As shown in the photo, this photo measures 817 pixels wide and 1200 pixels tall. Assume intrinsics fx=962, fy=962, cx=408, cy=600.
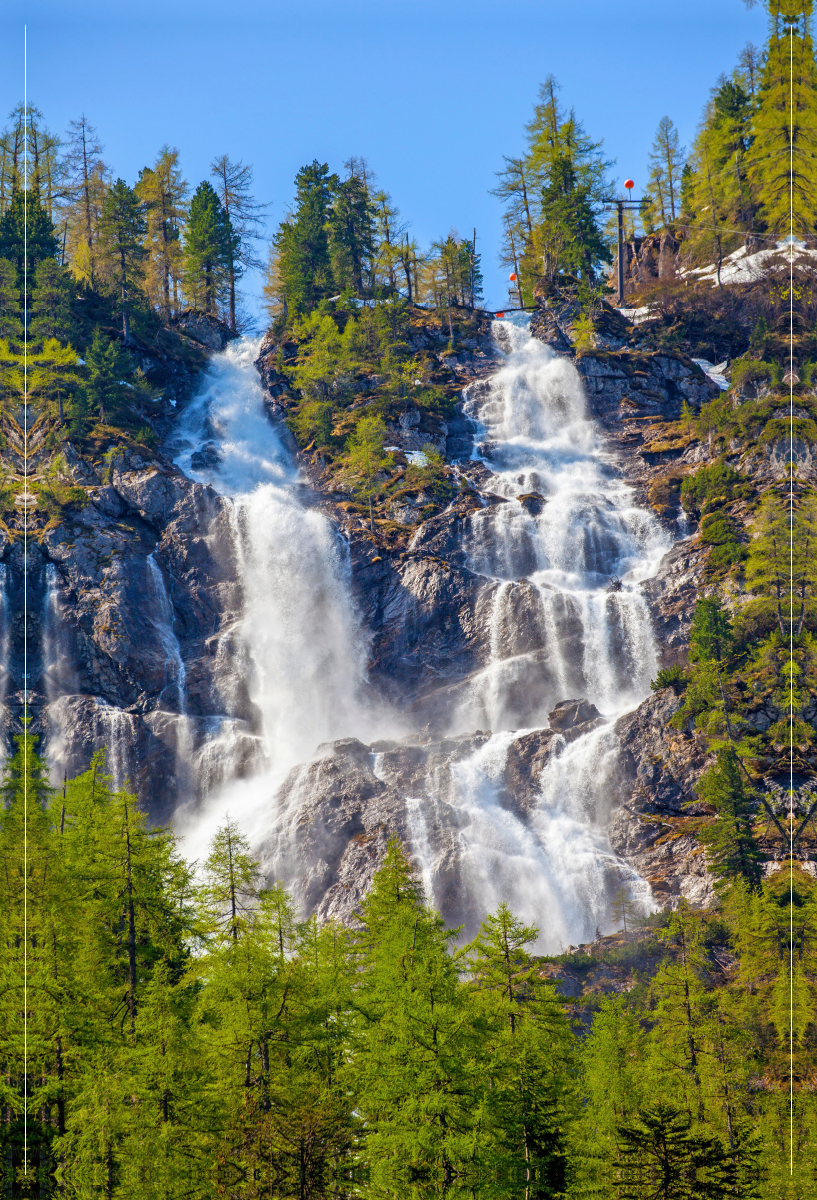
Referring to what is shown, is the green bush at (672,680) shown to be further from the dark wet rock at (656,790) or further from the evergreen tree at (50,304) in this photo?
the evergreen tree at (50,304)

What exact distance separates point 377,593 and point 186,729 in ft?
55.1

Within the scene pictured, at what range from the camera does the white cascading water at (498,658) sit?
165 ft

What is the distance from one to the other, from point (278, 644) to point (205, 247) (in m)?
46.8

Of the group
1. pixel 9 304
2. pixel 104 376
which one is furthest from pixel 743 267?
pixel 9 304

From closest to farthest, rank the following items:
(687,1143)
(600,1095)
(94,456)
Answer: (687,1143), (600,1095), (94,456)

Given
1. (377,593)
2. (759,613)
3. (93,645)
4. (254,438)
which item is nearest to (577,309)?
(254,438)

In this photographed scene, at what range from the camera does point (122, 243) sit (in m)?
84.2

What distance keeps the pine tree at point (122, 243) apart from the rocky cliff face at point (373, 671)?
63.1 feet

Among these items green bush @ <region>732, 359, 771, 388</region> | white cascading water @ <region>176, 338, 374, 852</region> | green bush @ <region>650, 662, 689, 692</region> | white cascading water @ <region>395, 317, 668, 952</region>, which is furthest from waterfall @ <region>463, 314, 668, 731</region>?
green bush @ <region>732, 359, 771, 388</region>

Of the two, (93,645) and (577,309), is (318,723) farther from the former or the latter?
(577,309)

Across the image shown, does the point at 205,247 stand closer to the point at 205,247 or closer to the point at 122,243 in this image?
the point at 205,247

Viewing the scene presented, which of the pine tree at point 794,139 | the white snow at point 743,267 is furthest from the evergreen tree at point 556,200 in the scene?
the pine tree at point 794,139

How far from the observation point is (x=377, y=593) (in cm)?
6906

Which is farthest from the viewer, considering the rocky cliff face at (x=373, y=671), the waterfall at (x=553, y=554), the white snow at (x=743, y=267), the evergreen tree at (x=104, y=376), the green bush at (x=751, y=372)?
the white snow at (x=743, y=267)
